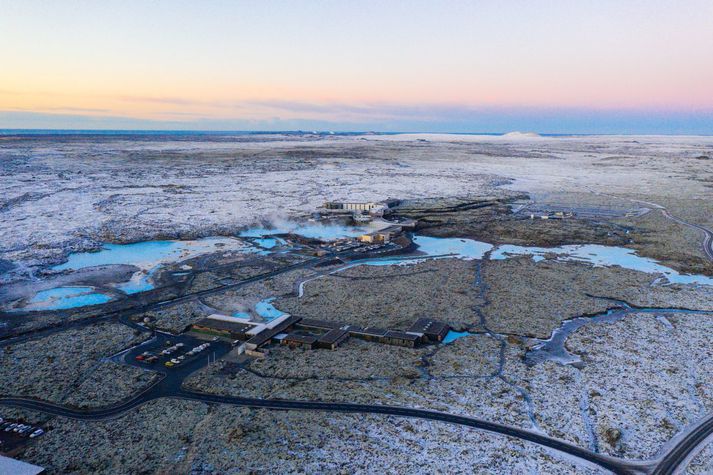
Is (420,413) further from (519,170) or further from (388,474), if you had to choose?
(519,170)

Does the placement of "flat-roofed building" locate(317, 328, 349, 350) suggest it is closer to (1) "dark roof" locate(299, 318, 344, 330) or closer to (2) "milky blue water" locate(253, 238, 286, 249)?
(1) "dark roof" locate(299, 318, 344, 330)

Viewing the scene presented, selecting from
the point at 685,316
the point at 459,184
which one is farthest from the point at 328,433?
the point at 459,184

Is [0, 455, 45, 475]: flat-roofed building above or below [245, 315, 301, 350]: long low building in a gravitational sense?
Result: below

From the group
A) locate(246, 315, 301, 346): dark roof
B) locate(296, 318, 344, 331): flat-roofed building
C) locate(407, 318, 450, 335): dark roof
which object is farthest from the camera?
locate(296, 318, 344, 331): flat-roofed building

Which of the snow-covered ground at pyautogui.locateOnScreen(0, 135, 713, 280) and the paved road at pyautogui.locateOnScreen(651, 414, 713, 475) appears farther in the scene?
the snow-covered ground at pyautogui.locateOnScreen(0, 135, 713, 280)

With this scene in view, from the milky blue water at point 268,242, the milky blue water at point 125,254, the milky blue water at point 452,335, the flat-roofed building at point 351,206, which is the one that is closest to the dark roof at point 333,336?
the milky blue water at point 452,335

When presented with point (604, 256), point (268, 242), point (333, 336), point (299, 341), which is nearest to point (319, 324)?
point (333, 336)

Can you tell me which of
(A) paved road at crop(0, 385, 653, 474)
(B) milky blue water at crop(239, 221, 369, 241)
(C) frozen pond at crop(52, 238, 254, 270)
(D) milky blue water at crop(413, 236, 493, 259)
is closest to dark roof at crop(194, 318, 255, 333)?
(A) paved road at crop(0, 385, 653, 474)

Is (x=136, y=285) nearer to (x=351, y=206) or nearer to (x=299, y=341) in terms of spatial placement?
(x=299, y=341)
